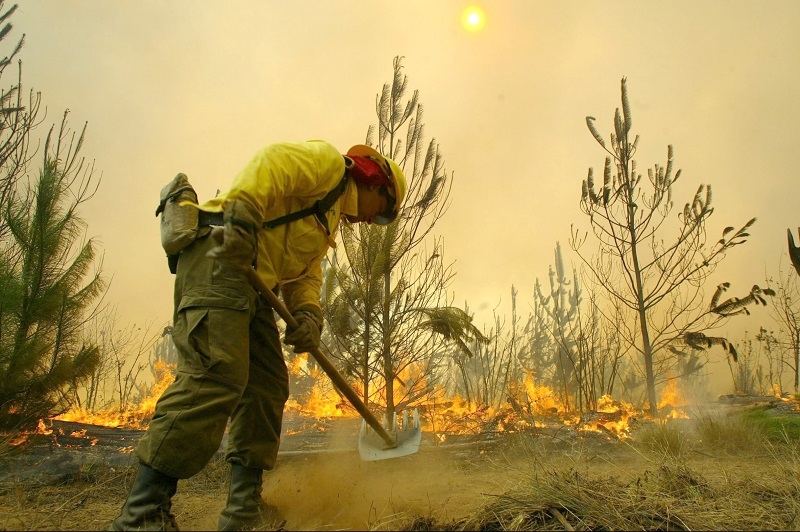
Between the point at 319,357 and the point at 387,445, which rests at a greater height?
the point at 319,357

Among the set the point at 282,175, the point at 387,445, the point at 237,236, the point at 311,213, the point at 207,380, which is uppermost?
the point at 282,175

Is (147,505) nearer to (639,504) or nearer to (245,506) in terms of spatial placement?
(245,506)

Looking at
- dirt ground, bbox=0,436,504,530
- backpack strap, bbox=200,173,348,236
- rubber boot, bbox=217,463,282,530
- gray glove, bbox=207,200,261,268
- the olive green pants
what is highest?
backpack strap, bbox=200,173,348,236

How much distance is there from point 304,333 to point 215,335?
510 millimetres

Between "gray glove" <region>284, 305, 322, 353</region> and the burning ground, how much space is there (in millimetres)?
843

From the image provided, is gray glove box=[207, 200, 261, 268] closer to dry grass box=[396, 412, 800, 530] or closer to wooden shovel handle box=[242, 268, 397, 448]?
wooden shovel handle box=[242, 268, 397, 448]

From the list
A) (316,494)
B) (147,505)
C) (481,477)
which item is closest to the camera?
(147,505)

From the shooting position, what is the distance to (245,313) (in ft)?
7.63

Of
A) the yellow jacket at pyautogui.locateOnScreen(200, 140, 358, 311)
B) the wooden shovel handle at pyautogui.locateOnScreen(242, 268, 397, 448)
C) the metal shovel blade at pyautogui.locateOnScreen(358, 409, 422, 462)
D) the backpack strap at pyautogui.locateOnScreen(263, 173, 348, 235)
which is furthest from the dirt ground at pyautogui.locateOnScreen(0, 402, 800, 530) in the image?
the backpack strap at pyautogui.locateOnScreen(263, 173, 348, 235)

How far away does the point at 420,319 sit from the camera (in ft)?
18.0

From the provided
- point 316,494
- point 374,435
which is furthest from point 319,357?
point 374,435

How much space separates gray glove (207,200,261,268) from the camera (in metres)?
2.11

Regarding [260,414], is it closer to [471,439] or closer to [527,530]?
[527,530]

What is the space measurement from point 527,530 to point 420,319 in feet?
11.5
